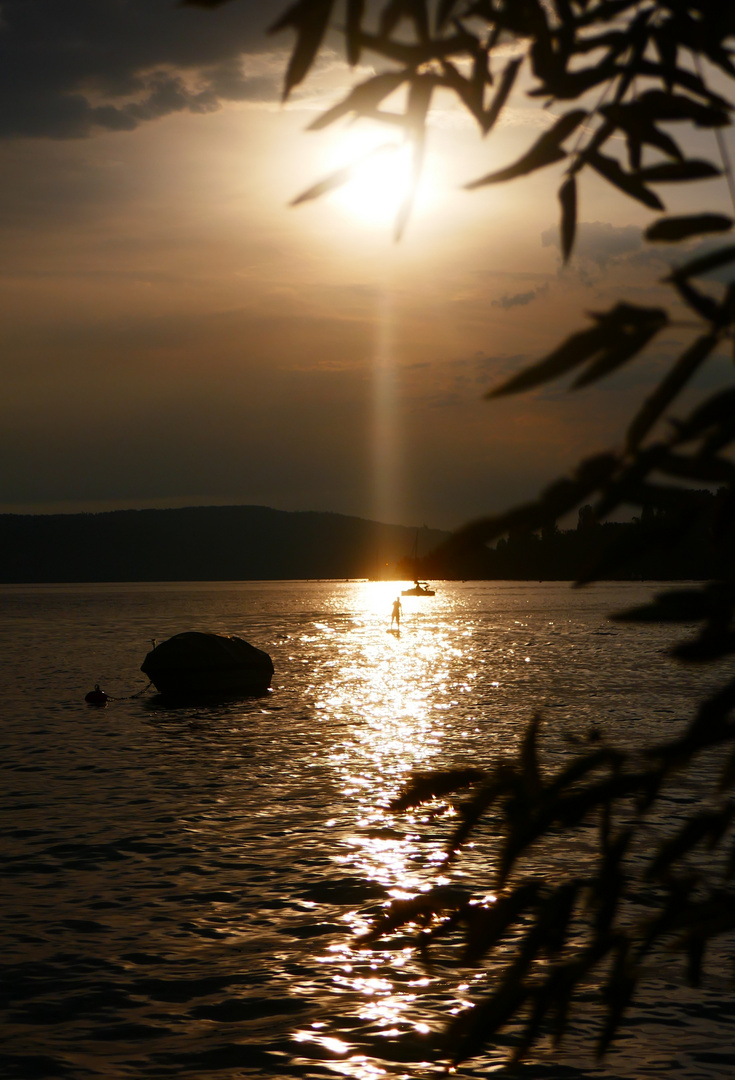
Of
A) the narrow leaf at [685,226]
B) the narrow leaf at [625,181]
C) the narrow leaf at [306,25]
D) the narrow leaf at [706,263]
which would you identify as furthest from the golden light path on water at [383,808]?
the narrow leaf at [306,25]

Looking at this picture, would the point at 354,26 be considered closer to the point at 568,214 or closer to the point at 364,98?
the point at 364,98

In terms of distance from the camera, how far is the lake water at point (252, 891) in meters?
10.0

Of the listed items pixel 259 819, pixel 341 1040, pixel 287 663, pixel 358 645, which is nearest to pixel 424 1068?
pixel 341 1040

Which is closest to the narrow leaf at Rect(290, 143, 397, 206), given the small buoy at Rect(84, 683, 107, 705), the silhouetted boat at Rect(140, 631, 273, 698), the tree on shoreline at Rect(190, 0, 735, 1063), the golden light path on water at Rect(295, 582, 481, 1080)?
the tree on shoreline at Rect(190, 0, 735, 1063)

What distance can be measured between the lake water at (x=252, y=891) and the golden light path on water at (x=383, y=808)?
6 cm

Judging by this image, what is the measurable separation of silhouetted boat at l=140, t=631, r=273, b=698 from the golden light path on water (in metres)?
3.69

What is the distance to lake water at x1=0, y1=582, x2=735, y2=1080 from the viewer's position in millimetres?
10016

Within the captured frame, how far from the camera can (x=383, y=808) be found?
1062 centimetres

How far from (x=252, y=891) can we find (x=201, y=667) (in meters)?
25.6

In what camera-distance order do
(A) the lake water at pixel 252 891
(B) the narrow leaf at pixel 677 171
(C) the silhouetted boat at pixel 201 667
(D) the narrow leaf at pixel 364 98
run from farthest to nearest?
(C) the silhouetted boat at pixel 201 667 → (A) the lake water at pixel 252 891 → (D) the narrow leaf at pixel 364 98 → (B) the narrow leaf at pixel 677 171

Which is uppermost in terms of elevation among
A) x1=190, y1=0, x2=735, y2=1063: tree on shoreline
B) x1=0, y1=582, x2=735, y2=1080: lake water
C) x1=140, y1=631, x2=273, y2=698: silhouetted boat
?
x1=190, y1=0, x2=735, y2=1063: tree on shoreline

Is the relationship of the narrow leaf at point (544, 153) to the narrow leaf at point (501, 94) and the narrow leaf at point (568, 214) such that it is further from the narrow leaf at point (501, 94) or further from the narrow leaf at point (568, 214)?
the narrow leaf at point (501, 94)

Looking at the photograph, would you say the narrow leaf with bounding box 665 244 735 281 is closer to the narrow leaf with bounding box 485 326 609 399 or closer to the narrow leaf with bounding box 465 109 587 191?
the narrow leaf with bounding box 485 326 609 399

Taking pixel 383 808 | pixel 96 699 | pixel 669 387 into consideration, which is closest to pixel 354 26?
pixel 669 387
